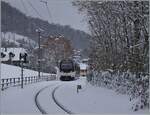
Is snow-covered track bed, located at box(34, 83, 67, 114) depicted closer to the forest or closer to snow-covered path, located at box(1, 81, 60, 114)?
snow-covered path, located at box(1, 81, 60, 114)

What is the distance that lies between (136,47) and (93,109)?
441 centimetres

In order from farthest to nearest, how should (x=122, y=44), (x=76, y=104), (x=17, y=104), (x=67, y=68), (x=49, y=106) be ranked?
1. (x=67, y=68)
2. (x=122, y=44)
3. (x=17, y=104)
4. (x=76, y=104)
5. (x=49, y=106)

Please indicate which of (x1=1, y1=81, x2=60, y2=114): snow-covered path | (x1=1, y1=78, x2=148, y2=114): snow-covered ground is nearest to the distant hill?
(x1=1, y1=81, x2=60, y2=114): snow-covered path

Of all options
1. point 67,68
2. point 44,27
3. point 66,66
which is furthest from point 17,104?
point 66,66

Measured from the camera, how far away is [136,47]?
23.7 meters

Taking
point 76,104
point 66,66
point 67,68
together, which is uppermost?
point 66,66

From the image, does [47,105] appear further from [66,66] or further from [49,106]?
[66,66]

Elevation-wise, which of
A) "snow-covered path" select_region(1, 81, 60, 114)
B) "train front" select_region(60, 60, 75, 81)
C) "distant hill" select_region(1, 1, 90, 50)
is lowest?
"snow-covered path" select_region(1, 81, 60, 114)

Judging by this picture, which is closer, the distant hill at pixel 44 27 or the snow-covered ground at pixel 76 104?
the snow-covered ground at pixel 76 104

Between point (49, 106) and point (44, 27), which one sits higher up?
point (44, 27)

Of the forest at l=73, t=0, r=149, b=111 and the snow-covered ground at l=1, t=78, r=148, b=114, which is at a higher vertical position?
the forest at l=73, t=0, r=149, b=111

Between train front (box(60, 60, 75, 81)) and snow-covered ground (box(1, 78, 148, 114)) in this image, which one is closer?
snow-covered ground (box(1, 78, 148, 114))

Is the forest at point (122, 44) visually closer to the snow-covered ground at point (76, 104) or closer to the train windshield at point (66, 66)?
the snow-covered ground at point (76, 104)

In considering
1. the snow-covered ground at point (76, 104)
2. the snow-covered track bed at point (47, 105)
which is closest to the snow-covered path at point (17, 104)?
the snow-covered ground at point (76, 104)
